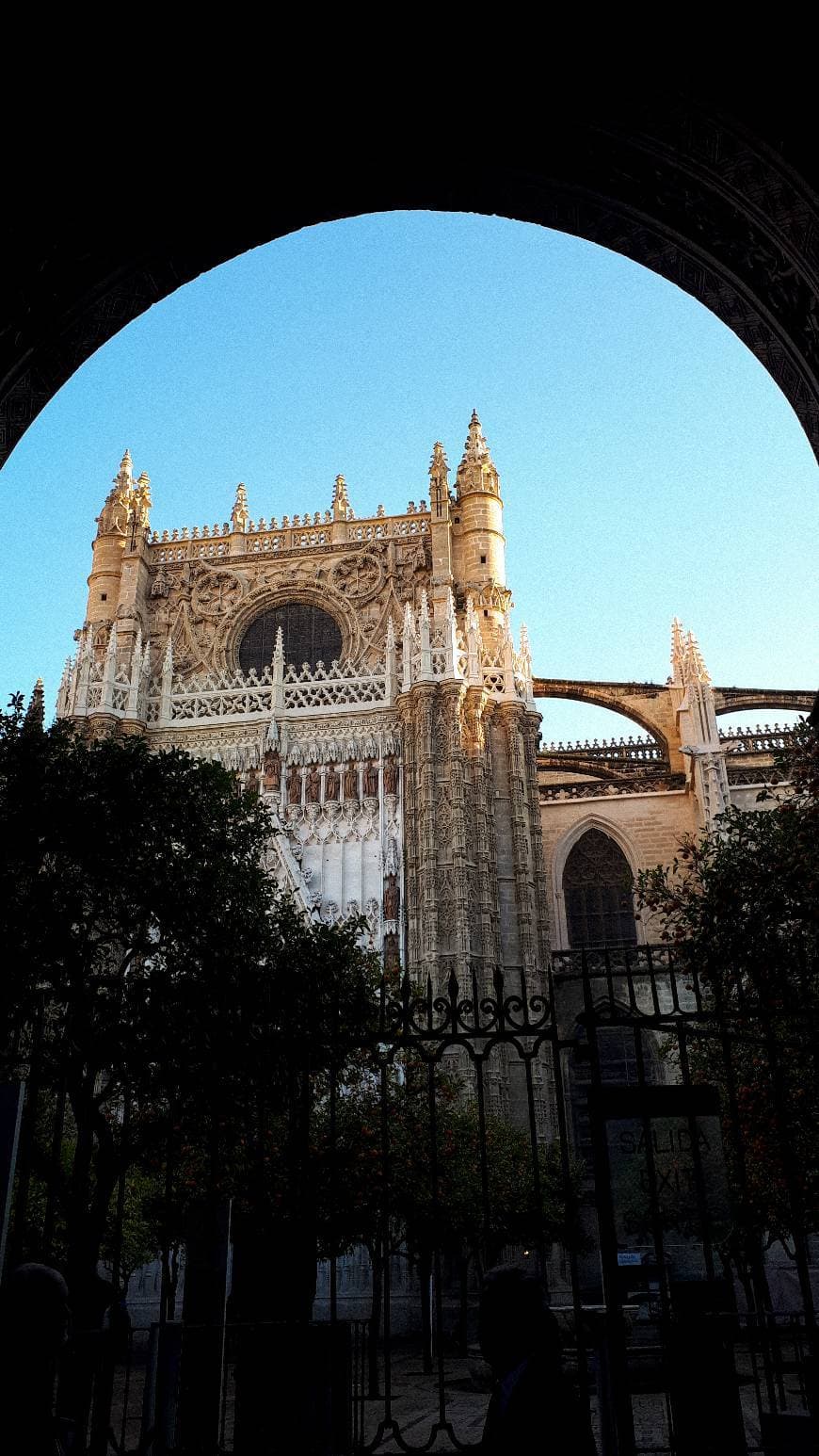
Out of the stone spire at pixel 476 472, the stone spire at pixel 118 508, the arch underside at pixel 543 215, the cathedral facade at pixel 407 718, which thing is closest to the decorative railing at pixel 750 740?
the cathedral facade at pixel 407 718

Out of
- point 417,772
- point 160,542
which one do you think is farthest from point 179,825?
point 160,542

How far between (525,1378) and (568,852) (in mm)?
25983

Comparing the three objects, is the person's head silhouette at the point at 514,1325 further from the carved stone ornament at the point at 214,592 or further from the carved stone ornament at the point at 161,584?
the carved stone ornament at the point at 161,584

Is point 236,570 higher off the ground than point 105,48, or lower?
higher

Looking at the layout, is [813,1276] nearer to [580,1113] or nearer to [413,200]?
[580,1113]

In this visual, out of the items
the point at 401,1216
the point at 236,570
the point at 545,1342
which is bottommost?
the point at 545,1342

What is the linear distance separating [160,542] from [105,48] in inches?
1066

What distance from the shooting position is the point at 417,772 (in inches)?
911

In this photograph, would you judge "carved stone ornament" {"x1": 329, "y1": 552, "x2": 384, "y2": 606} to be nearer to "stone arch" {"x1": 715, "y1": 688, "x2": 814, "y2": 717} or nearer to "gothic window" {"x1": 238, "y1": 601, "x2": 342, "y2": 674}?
"gothic window" {"x1": 238, "y1": 601, "x2": 342, "y2": 674}

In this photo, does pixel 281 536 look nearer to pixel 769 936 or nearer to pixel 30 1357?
pixel 769 936

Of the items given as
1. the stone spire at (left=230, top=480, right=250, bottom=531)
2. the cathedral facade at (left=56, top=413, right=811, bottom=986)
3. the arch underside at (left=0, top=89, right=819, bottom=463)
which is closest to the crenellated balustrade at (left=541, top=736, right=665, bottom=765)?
the cathedral facade at (left=56, top=413, right=811, bottom=986)

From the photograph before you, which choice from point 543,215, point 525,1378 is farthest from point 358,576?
point 525,1378

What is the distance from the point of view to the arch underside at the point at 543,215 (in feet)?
13.2

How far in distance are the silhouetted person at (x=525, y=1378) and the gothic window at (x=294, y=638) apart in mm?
24595
